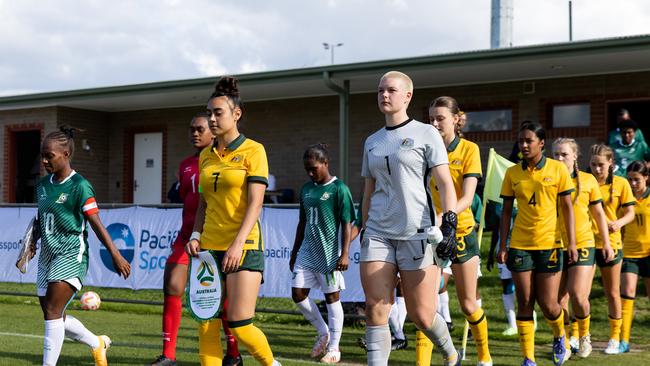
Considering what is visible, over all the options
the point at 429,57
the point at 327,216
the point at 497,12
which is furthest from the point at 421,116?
the point at 327,216

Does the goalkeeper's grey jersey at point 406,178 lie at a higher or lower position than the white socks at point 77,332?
higher

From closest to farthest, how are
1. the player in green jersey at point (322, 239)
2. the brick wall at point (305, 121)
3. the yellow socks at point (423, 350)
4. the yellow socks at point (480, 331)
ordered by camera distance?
the yellow socks at point (423, 350), the yellow socks at point (480, 331), the player in green jersey at point (322, 239), the brick wall at point (305, 121)

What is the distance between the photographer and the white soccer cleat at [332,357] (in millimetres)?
8203

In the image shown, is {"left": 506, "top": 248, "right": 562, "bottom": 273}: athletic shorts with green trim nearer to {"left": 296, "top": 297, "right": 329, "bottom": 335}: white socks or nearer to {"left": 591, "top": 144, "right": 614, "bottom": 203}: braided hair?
{"left": 591, "top": 144, "right": 614, "bottom": 203}: braided hair

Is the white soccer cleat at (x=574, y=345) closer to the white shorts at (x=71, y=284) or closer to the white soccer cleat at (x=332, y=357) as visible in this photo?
the white soccer cleat at (x=332, y=357)

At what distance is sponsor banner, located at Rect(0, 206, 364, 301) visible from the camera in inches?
461

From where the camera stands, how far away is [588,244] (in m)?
8.26

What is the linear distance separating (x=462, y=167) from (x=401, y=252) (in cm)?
156

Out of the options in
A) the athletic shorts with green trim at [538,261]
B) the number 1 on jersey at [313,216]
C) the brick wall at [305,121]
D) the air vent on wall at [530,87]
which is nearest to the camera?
the athletic shorts with green trim at [538,261]

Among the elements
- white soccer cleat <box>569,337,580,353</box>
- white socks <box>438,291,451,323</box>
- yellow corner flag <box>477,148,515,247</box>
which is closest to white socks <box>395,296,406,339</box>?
white socks <box>438,291,451,323</box>

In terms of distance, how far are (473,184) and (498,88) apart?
12.2 m

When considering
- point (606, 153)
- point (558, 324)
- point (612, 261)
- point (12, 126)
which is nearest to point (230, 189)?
point (558, 324)

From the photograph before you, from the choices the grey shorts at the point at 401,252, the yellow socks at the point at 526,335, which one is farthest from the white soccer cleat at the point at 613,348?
the grey shorts at the point at 401,252

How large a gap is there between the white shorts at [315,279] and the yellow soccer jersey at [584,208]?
2304mm
